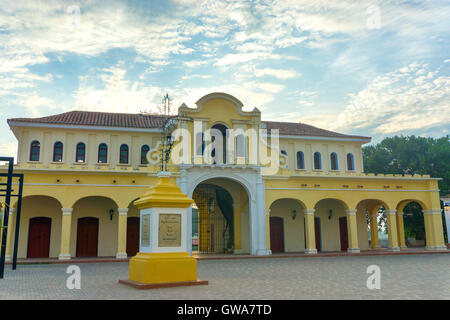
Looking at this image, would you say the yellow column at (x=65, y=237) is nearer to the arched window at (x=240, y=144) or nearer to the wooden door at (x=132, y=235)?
the wooden door at (x=132, y=235)

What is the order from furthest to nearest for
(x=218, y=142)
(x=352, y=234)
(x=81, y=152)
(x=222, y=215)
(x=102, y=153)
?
(x=222, y=215) → (x=102, y=153) → (x=352, y=234) → (x=81, y=152) → (x=218, y=142)

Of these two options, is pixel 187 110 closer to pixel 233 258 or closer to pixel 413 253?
pixel 233 258

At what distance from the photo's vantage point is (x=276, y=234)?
2888 cm

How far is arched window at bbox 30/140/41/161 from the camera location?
25.3 meters

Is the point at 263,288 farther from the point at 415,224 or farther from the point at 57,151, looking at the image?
the point at 415,224

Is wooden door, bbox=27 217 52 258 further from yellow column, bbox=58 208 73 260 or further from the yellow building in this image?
yellow column, bbox=58 208 73 260

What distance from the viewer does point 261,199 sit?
82.4 ft

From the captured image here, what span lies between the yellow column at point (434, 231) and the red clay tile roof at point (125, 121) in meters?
7.36

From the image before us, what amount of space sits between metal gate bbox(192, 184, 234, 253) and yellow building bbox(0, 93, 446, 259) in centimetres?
7

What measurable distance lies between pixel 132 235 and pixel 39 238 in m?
5.51

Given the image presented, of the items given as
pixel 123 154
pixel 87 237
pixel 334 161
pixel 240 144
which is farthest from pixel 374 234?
pixel 87 237

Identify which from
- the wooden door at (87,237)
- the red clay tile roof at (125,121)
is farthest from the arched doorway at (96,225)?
the red clay tile roof at (125,121)
